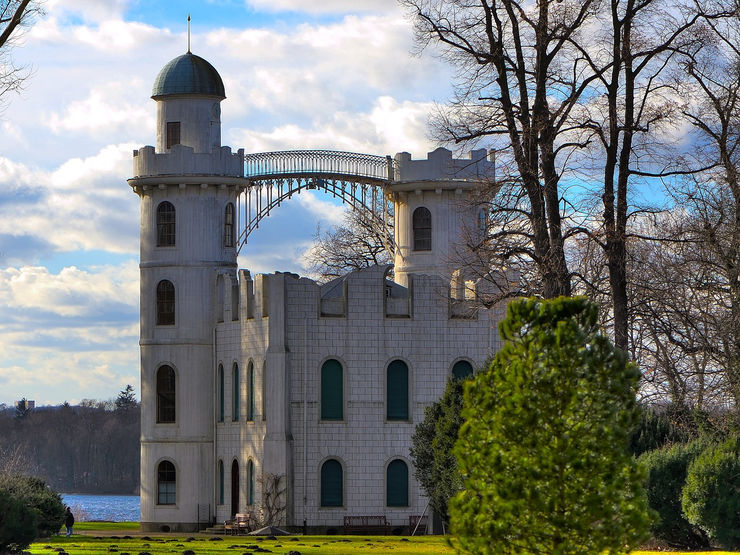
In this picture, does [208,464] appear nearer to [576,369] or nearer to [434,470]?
[434,470]

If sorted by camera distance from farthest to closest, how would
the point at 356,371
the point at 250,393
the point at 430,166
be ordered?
the point at 430,166, the point at 250,393, the point at 356,371

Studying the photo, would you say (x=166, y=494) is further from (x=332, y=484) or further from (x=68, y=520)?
(x=332, y=484)

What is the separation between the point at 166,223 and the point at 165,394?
22.3ft

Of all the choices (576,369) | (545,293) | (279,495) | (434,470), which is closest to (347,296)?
(279,495)

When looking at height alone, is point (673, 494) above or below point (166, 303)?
below

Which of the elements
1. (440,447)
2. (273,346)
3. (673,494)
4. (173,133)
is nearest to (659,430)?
(673,494)

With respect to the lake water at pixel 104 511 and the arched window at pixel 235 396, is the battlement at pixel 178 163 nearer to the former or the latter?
the arched window at pixel 235 396

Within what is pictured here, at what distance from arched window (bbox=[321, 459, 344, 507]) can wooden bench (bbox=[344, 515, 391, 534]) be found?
2.61 feet

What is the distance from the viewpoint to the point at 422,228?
174 feet

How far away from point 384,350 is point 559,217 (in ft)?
58.5

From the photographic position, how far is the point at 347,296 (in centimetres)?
4691

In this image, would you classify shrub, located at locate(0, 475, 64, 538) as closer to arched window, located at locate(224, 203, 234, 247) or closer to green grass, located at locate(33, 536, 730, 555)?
green grass, located at locate(33, 536, 730, 555)

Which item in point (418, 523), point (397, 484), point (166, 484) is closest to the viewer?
point (418, 523)

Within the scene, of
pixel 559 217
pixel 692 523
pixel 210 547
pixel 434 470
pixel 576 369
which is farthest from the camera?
pixel 434 470
